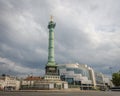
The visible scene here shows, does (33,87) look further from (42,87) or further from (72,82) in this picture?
(72,82)

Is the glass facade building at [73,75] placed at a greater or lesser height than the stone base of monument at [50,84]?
greater

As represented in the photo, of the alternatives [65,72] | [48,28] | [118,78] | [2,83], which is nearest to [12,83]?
[2,83]

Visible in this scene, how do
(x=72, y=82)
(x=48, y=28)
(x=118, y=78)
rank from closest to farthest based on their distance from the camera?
1. (x=118, y=78)
2. (x=48, y=28)
3. (x=72, y=82)

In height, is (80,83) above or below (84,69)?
below


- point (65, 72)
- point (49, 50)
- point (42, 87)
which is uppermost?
point (49, 50)

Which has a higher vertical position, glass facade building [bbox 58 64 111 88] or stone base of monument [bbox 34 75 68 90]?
glass facade building [bbox 58 64 111 88]

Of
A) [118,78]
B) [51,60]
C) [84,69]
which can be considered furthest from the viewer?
[84,69]

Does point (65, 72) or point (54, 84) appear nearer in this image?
point (54, 84)

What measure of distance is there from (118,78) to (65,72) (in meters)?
51.7

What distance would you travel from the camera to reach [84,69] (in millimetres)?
194500

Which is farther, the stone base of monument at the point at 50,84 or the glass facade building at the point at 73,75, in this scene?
the glass facade building at the point at 73,75

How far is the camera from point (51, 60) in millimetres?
153750

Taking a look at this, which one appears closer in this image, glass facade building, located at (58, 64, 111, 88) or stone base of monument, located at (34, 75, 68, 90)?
stone base of monument, located at (34, 75, 68, 90)

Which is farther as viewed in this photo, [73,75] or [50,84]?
[73,75]
